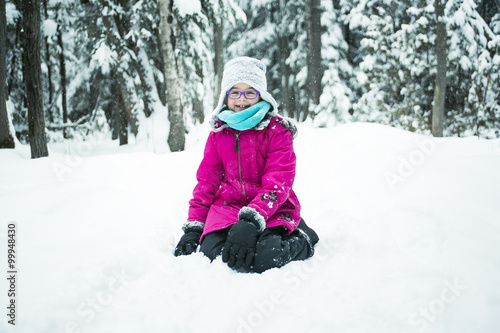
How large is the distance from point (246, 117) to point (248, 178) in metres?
0.48

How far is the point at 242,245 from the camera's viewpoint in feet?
6.27

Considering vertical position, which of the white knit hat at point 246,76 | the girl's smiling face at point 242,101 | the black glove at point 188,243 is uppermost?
the white knit hat at point 246,76

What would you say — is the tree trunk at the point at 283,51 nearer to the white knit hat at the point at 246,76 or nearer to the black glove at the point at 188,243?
the white knit hat at the point at 246,76

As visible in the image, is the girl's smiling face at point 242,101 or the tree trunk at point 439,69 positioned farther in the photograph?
the tree trunk at point 439,69

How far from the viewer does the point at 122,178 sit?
13.7 feet

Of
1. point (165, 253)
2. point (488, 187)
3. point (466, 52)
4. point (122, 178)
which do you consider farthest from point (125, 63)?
point (466, 52)

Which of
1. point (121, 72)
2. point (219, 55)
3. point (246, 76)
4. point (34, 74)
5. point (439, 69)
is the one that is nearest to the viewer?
point (246, 76)

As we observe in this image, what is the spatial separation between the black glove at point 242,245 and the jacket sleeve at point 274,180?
6 centimetres

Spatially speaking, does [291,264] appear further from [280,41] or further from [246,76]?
[280,41]

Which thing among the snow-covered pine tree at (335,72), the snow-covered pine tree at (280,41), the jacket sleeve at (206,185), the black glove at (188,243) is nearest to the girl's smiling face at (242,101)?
the jacket sleeve at (206,185)

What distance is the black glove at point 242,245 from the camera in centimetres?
191

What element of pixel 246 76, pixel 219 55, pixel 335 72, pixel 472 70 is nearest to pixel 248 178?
pixel 246 76

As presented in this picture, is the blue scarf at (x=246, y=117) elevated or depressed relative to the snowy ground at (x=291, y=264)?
elevated

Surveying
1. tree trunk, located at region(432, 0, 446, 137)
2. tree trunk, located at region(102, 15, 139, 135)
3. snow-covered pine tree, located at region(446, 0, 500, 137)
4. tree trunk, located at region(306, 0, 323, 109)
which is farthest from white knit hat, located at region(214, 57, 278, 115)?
tree trunk, located at region(432, 0, 446, 137)
